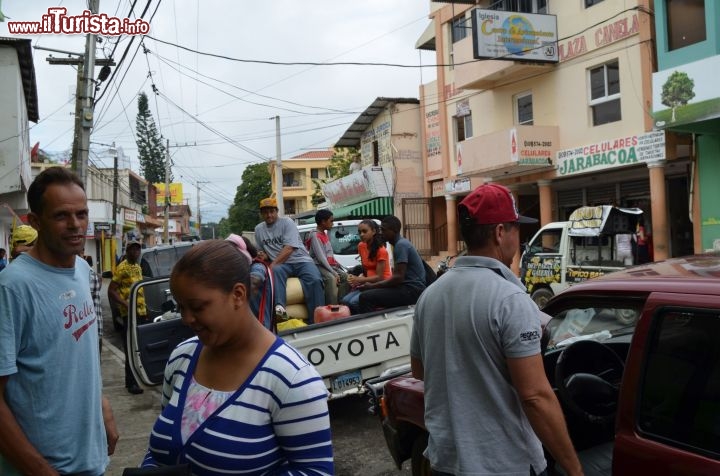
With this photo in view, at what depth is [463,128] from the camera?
23453 millimetres

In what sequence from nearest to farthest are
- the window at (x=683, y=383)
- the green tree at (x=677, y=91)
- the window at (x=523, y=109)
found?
the window at (x=683, y=383), the green tree at (x=677, y=91), the window at (x=523, y=109)

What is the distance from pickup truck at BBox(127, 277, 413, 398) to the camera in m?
5.52

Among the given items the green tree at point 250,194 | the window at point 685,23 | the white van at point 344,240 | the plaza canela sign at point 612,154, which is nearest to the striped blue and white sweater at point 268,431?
the white van at point 344,240

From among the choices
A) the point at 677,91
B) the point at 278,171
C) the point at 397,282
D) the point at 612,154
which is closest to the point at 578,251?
the point at 677,91

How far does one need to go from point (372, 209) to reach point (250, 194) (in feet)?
152

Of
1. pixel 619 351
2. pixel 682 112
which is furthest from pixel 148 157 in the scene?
pixel 619 351

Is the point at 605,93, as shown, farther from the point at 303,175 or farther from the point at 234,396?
the point at 303,175

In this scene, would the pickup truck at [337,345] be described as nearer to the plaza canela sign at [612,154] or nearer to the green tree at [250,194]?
the plaza canela sign at [612,154]

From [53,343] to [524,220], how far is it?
1.90 meters

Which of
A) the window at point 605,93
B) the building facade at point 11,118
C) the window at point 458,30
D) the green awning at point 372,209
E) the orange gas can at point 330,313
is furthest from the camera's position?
the green awning at point 372,209

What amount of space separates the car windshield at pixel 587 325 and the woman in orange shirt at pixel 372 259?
3595 millimetres

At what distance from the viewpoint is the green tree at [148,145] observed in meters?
65.3

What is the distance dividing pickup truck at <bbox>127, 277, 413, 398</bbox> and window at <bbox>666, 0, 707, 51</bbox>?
1145 centimetres

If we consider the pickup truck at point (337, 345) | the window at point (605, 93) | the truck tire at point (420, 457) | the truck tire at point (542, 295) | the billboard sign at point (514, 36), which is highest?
the billboard sign at point (514, 36)
